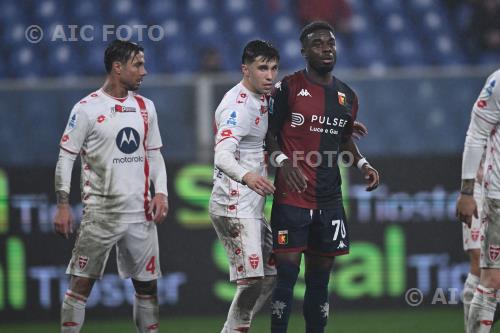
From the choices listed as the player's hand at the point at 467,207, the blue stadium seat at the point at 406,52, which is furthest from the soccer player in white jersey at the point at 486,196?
the blue stadium seat at the point at 406,52

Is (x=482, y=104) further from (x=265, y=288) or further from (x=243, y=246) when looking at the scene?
(x=265, y=288)

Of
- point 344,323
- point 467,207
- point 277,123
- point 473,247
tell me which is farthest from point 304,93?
point 344,323

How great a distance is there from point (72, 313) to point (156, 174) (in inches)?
46.3

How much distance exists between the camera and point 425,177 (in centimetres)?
1045

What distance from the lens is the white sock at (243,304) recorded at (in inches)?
284

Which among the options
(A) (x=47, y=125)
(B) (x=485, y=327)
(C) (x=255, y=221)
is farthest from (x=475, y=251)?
(A) (x=47, y=125)

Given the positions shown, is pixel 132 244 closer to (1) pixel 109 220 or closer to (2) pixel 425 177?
(1) pixel 109 220

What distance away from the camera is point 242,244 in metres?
7.21

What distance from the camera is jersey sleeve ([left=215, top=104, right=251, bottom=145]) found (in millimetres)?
7012

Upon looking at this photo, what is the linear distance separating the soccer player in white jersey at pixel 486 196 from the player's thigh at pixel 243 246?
140 centimetres

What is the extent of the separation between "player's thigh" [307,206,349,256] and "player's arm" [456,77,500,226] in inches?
33.7

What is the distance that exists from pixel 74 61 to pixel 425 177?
18.0 ft

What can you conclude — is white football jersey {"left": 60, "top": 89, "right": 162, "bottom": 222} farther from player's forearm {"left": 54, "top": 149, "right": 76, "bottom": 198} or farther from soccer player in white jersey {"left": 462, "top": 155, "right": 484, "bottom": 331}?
soccer player in white jersey {"left": 462, "top": 155, "right": 484, "bottom": 331}

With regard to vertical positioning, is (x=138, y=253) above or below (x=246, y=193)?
below
